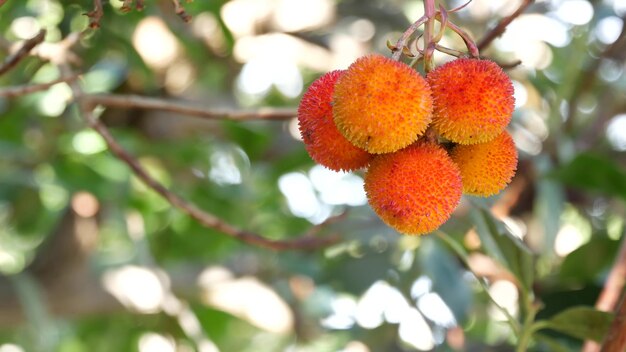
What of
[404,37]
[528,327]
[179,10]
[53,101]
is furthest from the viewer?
[53,101]

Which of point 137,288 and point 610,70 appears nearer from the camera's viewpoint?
point 137,288

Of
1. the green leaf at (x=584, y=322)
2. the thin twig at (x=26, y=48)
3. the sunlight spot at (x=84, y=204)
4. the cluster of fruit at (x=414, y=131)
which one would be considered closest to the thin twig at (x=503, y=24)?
the cluster of fruit at (x=414, y=131)

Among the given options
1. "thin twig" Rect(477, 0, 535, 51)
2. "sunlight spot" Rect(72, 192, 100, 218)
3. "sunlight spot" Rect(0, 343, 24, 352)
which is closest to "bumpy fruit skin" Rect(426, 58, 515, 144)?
"thin twig" Rect(477, 0, 535, 51)

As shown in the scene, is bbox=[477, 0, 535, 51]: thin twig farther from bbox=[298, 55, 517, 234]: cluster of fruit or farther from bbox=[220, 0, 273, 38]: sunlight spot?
bbox=[220, 0, 273, 38]: sunlight spot

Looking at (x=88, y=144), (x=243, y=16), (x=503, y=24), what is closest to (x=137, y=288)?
(x=88, y=144)

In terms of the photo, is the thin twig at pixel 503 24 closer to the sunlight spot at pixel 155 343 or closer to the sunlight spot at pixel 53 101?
the sunlight spot at pixel 53 101

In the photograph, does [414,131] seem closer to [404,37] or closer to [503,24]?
[404,37]
